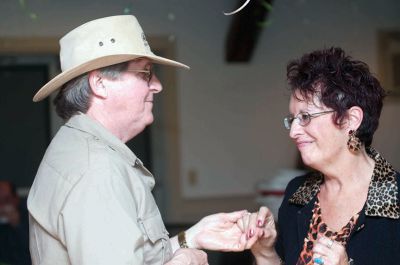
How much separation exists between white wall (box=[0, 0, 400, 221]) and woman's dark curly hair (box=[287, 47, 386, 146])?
369 cm

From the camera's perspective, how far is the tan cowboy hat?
6.16 ft

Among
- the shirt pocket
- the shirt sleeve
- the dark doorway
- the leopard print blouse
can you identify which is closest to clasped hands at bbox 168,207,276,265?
the leopard print blouse

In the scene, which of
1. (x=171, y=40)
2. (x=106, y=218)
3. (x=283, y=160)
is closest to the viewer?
(x=106, y=218)

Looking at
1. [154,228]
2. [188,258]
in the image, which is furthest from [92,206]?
[188,258]

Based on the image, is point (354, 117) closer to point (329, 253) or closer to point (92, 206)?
point (329, 253)

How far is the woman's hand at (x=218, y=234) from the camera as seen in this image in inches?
87.4

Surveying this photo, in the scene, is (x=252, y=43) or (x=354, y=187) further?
(x=252, y=43)

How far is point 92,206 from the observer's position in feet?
5.51

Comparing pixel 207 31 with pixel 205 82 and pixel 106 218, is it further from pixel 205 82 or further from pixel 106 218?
pixel 106 218

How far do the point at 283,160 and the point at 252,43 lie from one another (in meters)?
1.16

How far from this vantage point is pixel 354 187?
2.14 m

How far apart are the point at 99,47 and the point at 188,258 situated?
649mm

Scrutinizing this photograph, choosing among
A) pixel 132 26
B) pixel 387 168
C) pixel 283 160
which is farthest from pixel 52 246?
pixel 283 160

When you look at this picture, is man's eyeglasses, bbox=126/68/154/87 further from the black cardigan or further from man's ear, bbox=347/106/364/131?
the black cardigan
